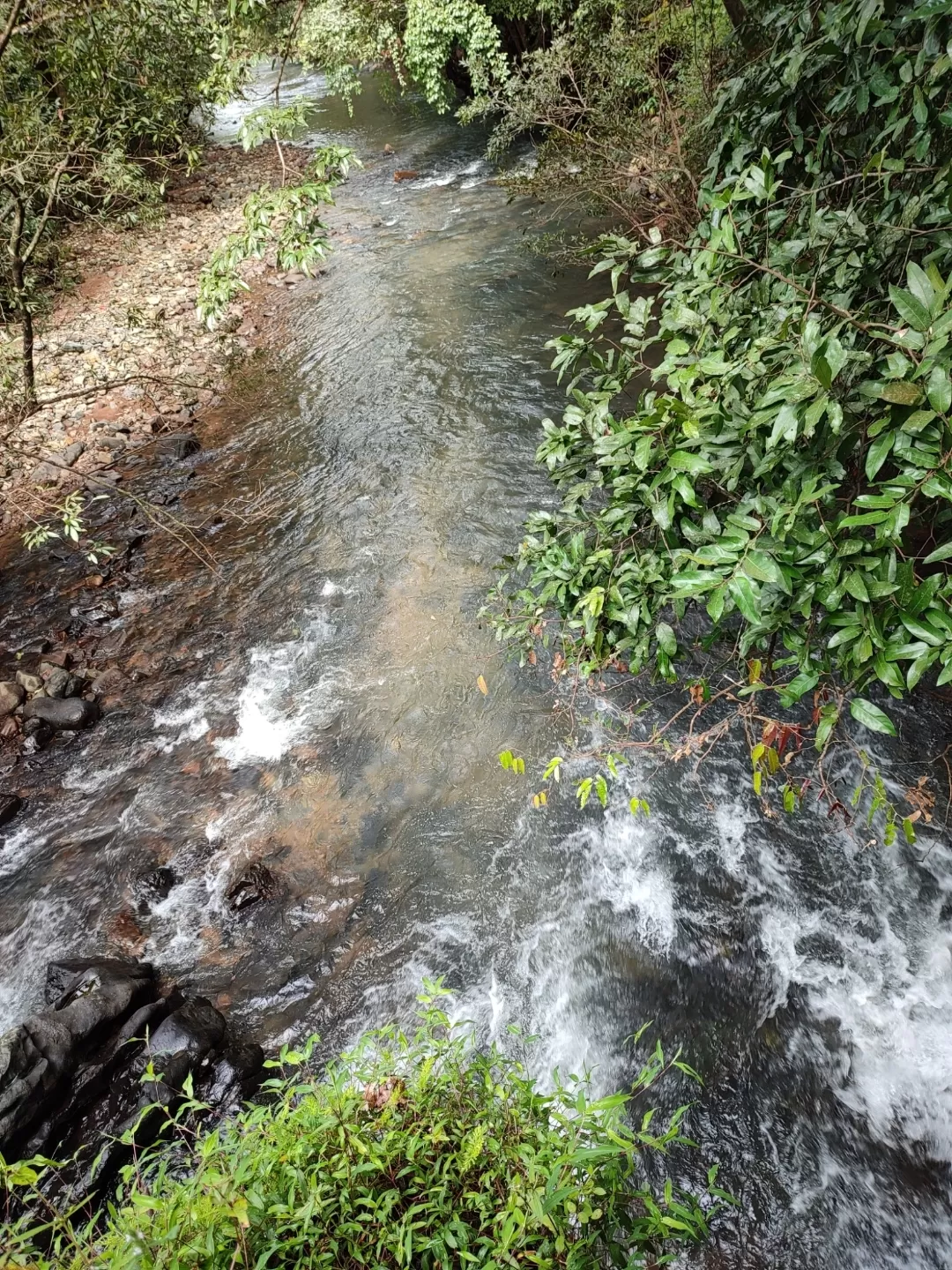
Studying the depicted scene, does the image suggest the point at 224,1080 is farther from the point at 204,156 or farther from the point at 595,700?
the point at 204,156

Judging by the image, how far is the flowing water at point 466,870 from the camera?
11.9 ft

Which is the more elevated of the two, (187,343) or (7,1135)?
(187,343)

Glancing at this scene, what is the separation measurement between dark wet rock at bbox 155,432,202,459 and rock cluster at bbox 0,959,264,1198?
709 cm

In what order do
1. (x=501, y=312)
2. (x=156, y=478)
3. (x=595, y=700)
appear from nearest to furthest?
(x=595, y=700)
(x=156, y=478)
(x=501, y=312)

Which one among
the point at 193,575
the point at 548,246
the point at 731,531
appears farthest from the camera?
the point at 548,246

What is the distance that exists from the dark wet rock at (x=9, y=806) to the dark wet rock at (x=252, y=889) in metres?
2.30

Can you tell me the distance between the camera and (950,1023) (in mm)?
3721

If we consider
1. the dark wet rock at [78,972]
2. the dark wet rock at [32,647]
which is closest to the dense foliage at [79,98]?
the dark wet rock at [32,647]

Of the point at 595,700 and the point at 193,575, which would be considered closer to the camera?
the point at 595,700

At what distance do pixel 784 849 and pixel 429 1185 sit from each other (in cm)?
301

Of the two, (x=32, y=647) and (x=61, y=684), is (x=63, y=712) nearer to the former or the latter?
(x=61, y=684)

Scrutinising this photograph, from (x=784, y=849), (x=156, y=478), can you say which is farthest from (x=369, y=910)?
(x=156, y=478)

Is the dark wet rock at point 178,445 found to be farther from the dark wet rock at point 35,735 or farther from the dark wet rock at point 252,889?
the dark wet rock at point 252,889

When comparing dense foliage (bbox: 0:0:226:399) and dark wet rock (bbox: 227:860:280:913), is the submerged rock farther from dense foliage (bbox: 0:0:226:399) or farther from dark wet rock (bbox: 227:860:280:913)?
dark wet rock (bbox: 227:860:280:913)
